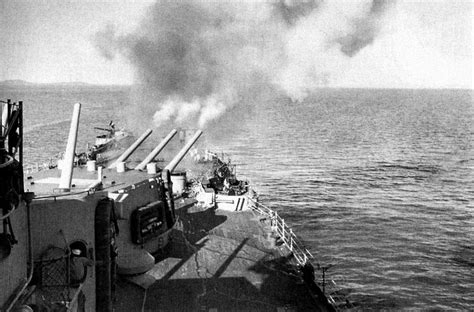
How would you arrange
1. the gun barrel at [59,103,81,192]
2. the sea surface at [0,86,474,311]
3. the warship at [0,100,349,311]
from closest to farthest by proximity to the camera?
the warship at [0,100,349,311], the gun barrel at [59,103,81,192], the sea surface at [0,86,474,311]

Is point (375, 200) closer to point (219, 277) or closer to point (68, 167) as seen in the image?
point (219, 277)

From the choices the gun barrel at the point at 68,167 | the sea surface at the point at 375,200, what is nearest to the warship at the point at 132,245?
the gun barrel at the point at 68,167

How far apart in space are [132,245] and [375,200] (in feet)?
80.9

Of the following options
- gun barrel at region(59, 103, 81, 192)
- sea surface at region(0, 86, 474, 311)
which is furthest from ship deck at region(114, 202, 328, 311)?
sea surface at region(0, 86, 474, 311)

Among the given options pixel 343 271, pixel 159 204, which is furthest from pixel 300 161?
pixel 159 204

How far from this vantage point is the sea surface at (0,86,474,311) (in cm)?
2200

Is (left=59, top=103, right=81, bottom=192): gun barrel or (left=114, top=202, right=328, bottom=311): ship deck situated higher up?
(left=59, top=103, right=81, bottom=192): gun barrel

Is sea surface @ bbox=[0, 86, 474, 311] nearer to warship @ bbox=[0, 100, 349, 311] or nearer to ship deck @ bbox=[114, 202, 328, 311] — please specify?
warship @ bbox=[0, 100, 349, 311]

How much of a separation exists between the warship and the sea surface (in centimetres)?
203

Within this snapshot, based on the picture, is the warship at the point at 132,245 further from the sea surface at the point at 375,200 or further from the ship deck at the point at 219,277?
the sea surface at the point at 375,200

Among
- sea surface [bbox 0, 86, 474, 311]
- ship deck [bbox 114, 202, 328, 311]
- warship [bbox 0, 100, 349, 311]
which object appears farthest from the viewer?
sea surface [bbox 0, 86, 474, 311]

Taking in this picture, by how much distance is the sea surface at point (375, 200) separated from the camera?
72.2 ft

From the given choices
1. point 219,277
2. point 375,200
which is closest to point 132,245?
point 219,277

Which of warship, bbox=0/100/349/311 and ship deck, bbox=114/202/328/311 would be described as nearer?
warship, bbox=0/100/349/311
